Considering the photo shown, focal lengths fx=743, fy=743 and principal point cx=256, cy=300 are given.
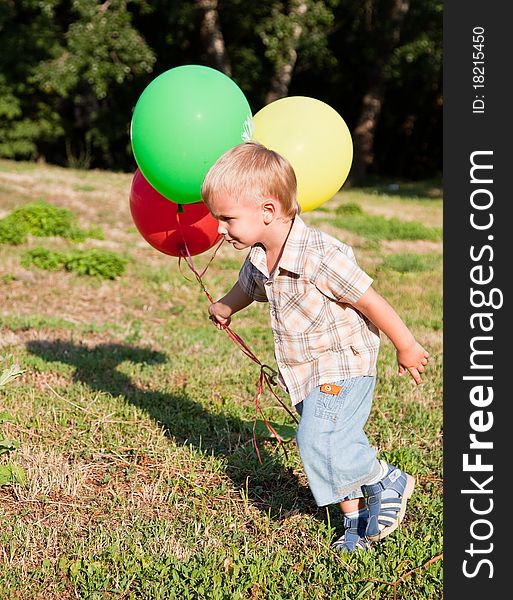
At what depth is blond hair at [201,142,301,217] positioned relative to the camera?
2746mm

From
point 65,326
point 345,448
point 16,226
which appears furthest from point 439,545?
point 16,226

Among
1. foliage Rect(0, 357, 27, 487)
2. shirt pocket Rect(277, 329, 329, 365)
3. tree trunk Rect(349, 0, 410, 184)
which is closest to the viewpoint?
shirt pocket Rect(277, 329, 329, 365)

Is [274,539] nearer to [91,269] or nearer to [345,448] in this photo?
[345,448]

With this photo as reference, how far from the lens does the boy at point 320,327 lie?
280cm

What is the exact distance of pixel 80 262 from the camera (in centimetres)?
745

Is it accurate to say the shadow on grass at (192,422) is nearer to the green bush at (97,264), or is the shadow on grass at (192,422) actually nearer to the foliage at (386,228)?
the green bush at (97,264)

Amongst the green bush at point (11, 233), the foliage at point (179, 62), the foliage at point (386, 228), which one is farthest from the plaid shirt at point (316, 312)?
the foliage at point (179, 62)

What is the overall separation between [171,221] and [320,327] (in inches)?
39.8

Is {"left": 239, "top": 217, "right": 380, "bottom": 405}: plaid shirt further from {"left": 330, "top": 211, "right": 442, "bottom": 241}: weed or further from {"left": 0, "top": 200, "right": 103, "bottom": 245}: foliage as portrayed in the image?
{"left": 330, "top": 211, "right": 442, "bottom": 241}: weed

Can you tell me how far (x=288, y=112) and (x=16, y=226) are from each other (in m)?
5.97

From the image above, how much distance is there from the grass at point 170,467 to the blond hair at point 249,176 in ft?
4.59

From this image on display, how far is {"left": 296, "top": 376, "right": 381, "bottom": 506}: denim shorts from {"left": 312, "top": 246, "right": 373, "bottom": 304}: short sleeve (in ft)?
1.23

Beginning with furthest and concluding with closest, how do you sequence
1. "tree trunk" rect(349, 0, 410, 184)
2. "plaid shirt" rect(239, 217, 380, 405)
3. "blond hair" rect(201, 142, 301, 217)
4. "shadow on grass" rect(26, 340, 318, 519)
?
"tree trunk" rect(349, 0, 410, 184) < "shadow on grass" rect(26, 340, 318, 519) < "plaid shirt" rect(239, 217, 380, 405) < "blond hair" rect(201, 142, 301, 217)

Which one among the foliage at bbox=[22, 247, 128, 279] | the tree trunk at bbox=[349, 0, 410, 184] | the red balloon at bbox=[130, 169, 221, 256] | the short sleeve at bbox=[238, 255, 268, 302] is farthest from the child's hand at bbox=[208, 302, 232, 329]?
the tree trunk at bbox=[349, 0, 410, 184]
